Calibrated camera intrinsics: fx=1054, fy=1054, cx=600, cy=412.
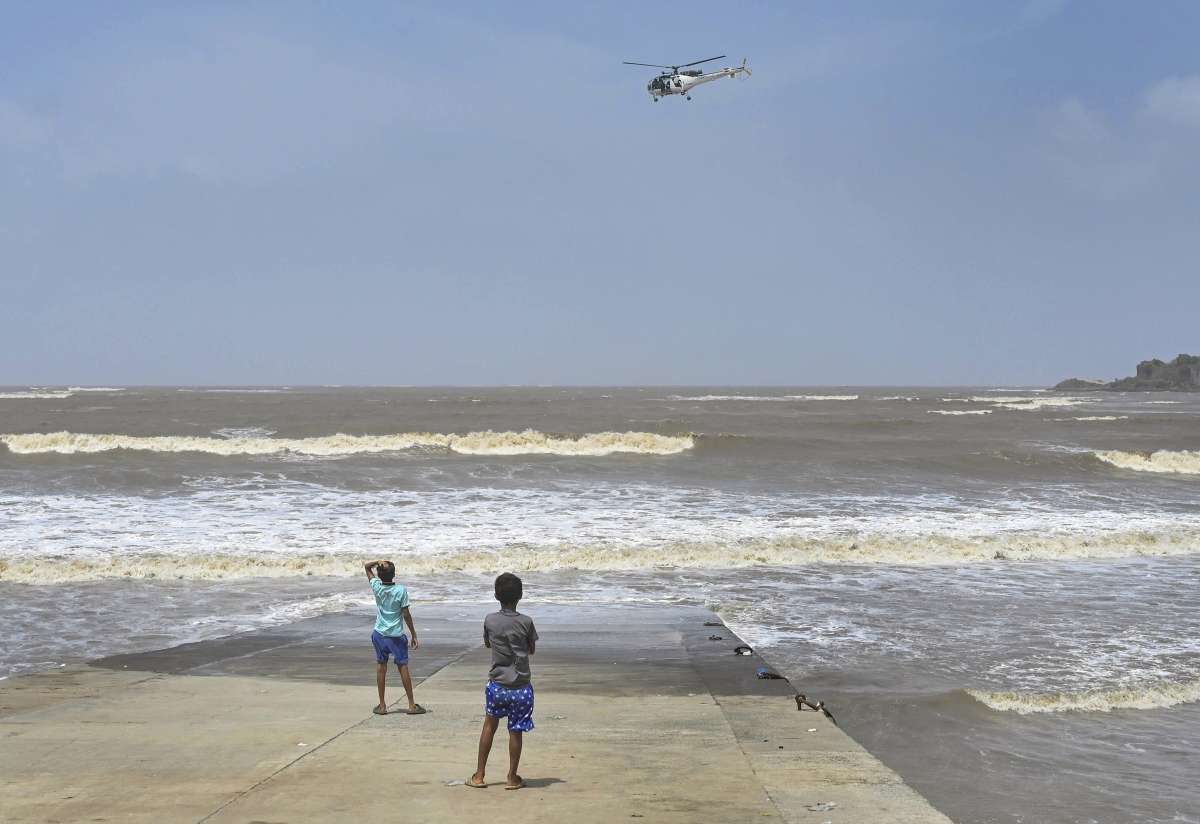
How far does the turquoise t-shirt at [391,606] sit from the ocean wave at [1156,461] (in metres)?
34.2

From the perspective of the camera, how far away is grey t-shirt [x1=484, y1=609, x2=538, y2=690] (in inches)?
232

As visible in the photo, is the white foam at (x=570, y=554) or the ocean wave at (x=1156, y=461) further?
the ocean wave at (x=1156, y=461)

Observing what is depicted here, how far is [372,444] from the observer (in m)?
44.2

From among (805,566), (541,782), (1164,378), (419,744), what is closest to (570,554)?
(805,566)

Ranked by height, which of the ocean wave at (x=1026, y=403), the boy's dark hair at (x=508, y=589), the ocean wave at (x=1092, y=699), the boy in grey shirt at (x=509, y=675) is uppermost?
the ocean wave at (x=1026, y=403)

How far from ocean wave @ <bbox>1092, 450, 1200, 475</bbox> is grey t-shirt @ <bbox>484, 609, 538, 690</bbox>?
35157 mm

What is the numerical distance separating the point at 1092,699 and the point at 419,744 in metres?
5.68

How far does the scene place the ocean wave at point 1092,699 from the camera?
866 cm

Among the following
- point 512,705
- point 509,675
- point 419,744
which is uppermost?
point 509,675

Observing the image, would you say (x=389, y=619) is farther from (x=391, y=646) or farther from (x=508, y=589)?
(x=508, y=589)

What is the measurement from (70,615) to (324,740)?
299 inches

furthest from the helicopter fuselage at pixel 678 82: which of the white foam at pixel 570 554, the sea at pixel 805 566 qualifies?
the white foam at pixel 570 554

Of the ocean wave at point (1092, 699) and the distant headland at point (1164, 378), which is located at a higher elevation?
the distant headland at point (1164, 378)

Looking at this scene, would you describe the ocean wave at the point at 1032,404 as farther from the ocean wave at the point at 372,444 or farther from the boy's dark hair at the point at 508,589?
the boy's dark hair at the point at 508,589
